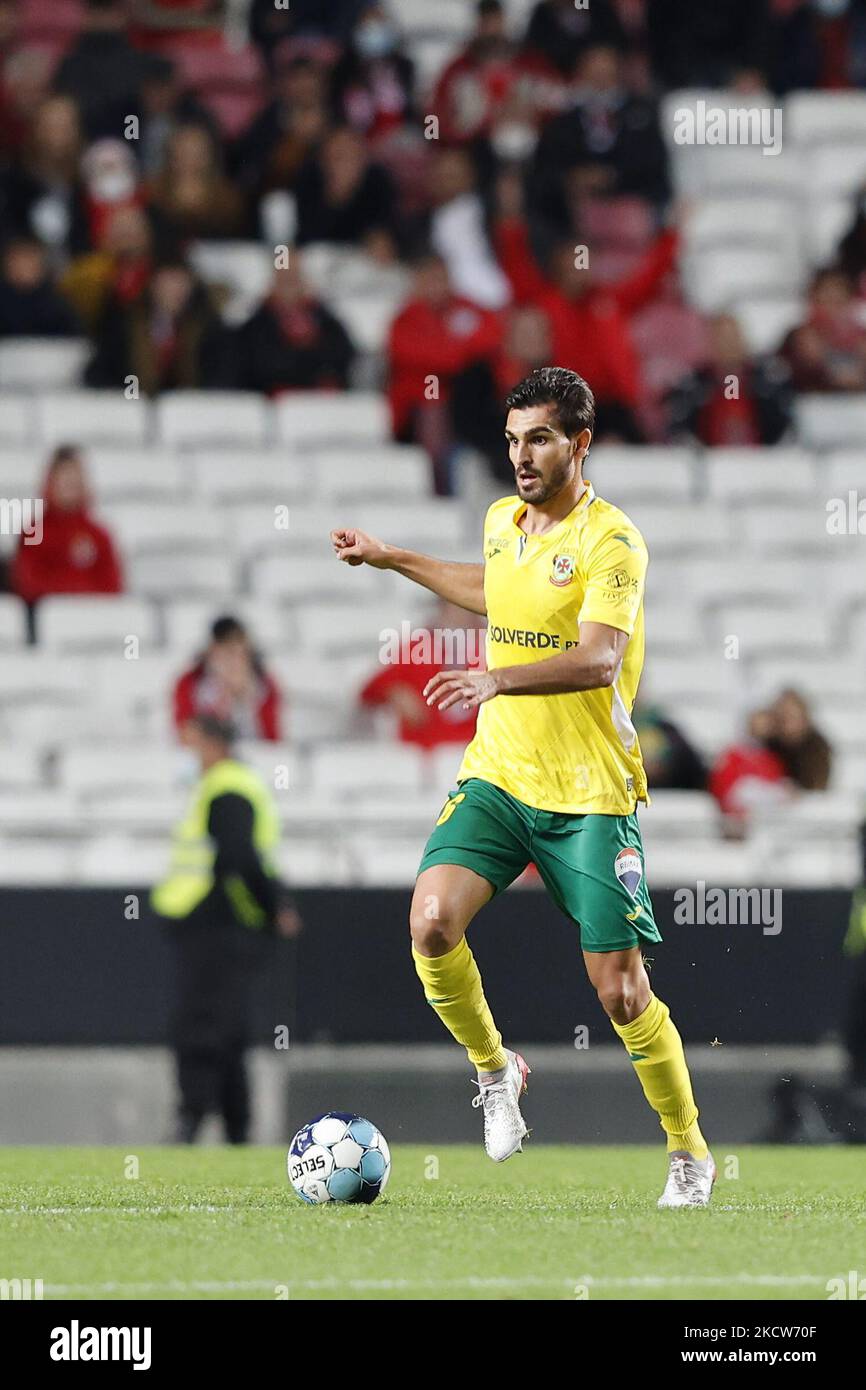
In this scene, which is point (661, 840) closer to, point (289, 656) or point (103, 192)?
point (289, 656)

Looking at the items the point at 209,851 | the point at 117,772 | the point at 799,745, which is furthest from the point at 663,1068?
the point at 117,772

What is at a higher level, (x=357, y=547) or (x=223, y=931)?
(x=357, y=547)

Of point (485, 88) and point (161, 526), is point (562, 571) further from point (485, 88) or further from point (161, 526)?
point (485, 88)

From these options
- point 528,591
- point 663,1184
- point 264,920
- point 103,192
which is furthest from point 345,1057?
point 103,192

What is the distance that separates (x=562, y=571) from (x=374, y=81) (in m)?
9.37

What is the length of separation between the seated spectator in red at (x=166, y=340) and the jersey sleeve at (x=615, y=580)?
7.50m

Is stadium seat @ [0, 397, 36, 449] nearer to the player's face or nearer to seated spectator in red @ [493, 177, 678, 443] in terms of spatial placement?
seated spectator in red @ [493, 177, 678, 443]

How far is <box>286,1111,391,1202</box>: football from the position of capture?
261 inches

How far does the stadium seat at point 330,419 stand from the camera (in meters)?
14.0

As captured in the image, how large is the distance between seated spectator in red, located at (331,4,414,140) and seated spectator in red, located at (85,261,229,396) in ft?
6.65

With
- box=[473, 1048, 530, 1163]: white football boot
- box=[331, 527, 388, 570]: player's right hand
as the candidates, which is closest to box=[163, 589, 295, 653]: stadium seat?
box=[331, 527, 388, 570]: player's right hand

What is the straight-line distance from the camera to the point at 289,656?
511 inches

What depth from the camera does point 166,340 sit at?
1383cm

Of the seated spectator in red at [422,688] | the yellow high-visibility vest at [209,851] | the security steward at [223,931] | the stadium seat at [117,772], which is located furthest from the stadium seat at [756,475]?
the security steward at [223,931]
